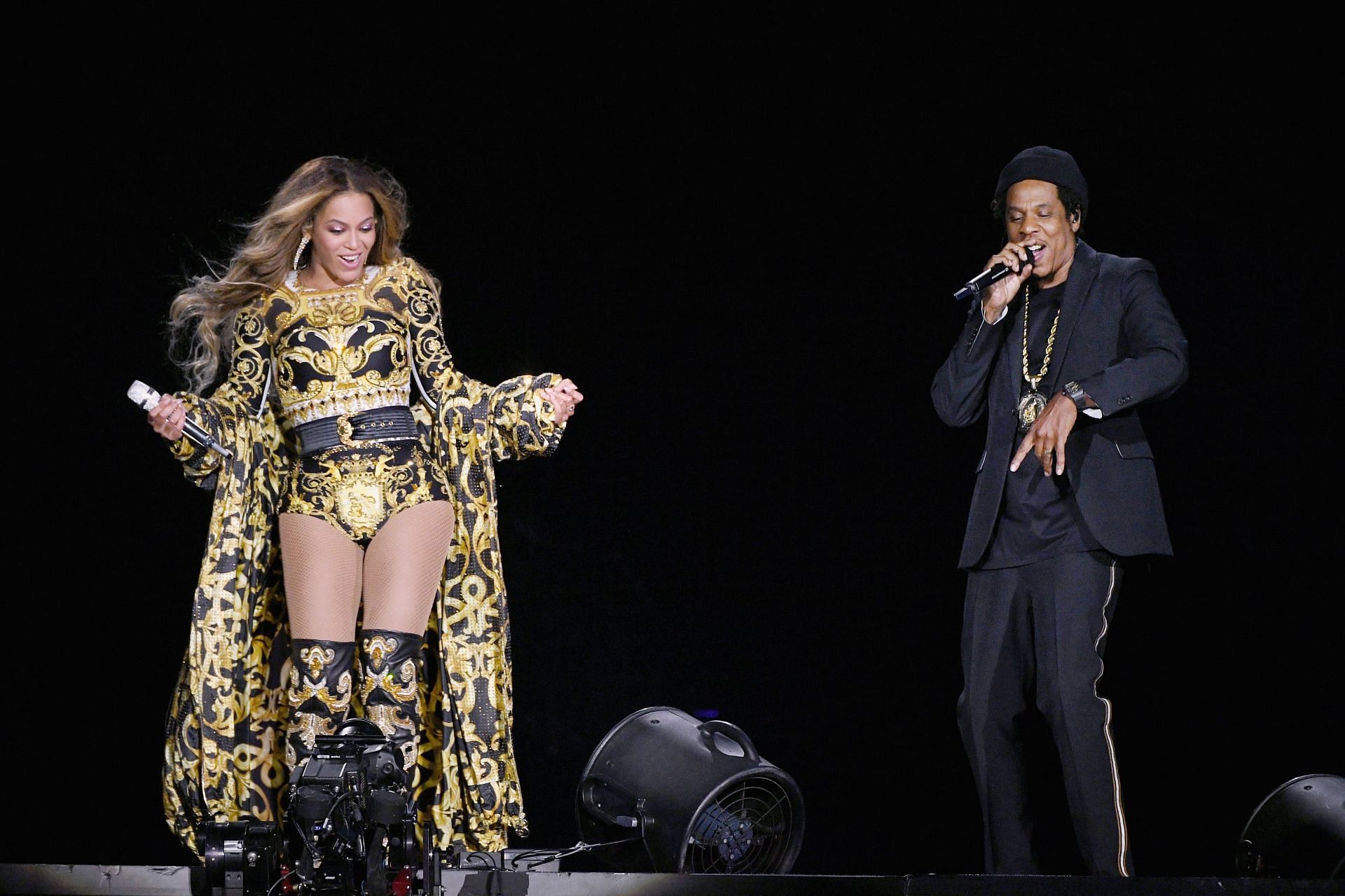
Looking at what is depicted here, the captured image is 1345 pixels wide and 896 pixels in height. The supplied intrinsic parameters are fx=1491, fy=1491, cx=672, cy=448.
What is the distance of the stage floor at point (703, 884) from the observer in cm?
294

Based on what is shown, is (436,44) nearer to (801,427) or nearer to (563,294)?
(563,294)

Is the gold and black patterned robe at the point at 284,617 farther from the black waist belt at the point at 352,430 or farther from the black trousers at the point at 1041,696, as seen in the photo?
the black trousers at the point at 1041,696

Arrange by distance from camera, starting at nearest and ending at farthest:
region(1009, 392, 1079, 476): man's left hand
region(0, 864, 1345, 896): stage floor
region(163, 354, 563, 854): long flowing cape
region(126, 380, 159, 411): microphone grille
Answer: region(0, 864, 1345, 896): stage floor < region(1009, 392, 1079, 476): man's left hand < region(126, 380, 159, 411): microphone grille < region(163, 354, 563, 854): long flowing cape

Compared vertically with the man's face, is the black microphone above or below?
below

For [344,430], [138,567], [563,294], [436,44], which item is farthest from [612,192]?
[138,567]

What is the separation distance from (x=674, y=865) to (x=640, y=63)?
2.51 meters

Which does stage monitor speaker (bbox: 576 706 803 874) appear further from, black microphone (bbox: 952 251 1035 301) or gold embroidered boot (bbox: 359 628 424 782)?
black microphone (bbox: 952 251 1035 301)

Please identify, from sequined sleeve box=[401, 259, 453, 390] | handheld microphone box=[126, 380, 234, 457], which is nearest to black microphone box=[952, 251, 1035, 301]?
sequined sleeve box=[401, 259, 453, 390]

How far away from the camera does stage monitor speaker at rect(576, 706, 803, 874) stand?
354 cm

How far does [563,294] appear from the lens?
15.5ft

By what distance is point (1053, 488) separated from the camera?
345 cm

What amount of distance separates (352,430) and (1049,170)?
1801mm

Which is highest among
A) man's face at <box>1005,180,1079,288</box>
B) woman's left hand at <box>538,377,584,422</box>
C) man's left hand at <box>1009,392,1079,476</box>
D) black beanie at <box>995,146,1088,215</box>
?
black beanie at <box>995,146,1088,215</box>

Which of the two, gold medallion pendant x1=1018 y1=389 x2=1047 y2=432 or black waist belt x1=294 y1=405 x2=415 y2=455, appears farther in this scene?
black waist belt x1=294 y1=405 x2=415 y2=455
